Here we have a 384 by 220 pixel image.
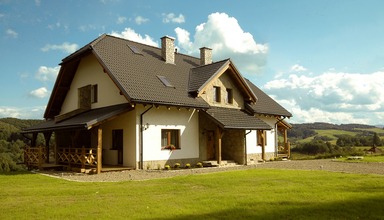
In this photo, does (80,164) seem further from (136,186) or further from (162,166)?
(136,186)

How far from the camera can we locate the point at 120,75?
1761 centimetres

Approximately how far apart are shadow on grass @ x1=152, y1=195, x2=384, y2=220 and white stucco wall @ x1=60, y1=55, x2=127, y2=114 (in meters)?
11.7

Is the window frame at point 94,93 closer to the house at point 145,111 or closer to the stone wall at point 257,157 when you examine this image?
the house at point 145,111

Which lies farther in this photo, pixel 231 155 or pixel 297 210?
pixel 231 155

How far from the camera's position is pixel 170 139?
18.5 meters

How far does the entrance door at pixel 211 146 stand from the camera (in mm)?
20750

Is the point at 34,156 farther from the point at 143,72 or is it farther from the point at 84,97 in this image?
the point at 143,72

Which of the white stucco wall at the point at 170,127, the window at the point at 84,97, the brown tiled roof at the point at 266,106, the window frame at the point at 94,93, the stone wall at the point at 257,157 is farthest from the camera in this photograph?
the brown tiled roof at the point at 266,106

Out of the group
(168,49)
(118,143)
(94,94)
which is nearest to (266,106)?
(168,49)

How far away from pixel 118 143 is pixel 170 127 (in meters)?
2.98

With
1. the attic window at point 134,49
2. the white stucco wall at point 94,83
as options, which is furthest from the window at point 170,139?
the attic window at point 134,49

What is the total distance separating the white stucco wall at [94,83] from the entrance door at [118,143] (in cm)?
165

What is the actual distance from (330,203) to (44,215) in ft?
21.0

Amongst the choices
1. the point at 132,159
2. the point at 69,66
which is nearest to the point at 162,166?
the point at 132,159
